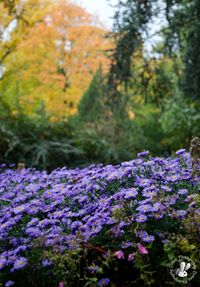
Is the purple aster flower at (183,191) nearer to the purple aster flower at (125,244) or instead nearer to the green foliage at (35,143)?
the purple aster flower at (125,244)

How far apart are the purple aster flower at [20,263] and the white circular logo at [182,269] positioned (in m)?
0.67

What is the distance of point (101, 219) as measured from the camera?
225cm

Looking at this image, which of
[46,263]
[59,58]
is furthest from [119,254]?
[59,58]

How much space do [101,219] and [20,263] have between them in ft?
1.46

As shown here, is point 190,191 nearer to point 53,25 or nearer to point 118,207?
point 118,207

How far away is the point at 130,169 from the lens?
8.57 feet

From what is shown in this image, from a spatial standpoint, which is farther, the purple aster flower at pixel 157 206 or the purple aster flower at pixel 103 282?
the purple aster flower at pixel 157 206

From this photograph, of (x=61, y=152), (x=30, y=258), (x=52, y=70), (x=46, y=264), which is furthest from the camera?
(x=52, y=70)

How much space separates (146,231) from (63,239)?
1.36 ft

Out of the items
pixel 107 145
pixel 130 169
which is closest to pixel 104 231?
pixel 130 169

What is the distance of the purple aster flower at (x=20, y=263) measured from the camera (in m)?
2.06

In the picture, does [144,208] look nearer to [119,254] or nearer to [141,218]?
[141,218]

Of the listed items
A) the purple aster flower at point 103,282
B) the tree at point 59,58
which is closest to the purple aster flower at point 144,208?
the purple aster flower at point 103,282

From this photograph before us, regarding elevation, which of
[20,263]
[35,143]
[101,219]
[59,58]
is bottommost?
[35,143]
